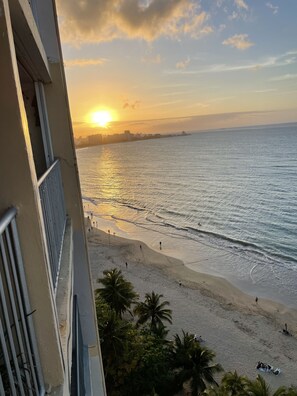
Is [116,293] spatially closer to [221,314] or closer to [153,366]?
[153,366]

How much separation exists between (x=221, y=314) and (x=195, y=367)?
32.3 feet

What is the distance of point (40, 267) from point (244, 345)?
70.2ft

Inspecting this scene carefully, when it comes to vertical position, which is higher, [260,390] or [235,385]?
[260,390]

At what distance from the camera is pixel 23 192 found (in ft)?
6.48

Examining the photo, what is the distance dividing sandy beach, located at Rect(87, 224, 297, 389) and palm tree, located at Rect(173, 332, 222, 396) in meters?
4.09

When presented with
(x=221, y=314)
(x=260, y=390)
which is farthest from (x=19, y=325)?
(x=221, y=314)

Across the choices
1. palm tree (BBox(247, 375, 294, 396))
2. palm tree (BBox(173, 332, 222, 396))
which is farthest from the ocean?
palm tree (BBox(247, 375, 294, 396))

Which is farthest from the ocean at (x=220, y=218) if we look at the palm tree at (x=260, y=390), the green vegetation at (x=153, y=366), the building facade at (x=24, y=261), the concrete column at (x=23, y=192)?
the concrete column at (x=23, y=192)

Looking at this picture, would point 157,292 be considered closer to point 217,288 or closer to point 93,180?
point 217,288

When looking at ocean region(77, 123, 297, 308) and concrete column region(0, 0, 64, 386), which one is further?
ocean region(77, 123, 297, 308)

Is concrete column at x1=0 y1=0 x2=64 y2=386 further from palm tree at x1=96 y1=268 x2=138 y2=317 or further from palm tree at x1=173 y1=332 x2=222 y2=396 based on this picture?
palm tree at x1=96 y1=268 x2=138 y2=317

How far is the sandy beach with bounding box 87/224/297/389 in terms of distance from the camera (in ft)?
64.2

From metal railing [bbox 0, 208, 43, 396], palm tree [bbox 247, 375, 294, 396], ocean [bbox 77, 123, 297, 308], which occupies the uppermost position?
metal railing [bbox 0, 208, 43, 396]

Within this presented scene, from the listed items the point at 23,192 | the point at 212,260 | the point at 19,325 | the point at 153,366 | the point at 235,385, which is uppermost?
the point at 23,192
